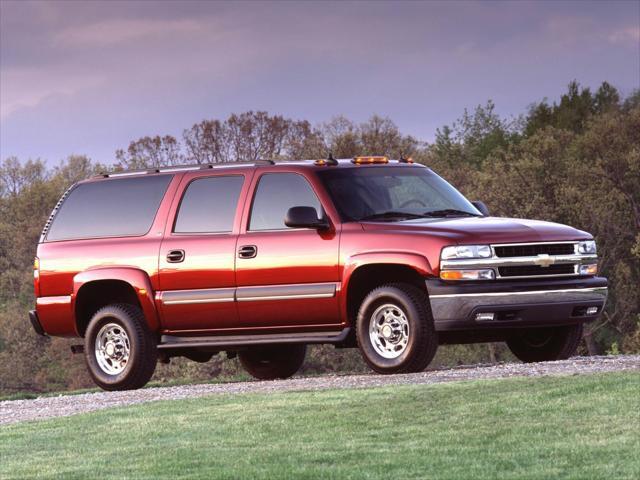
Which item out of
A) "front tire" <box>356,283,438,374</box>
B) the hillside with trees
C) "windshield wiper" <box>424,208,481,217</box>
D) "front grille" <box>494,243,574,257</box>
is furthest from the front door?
the hillside with trees

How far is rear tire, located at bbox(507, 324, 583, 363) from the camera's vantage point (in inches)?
571

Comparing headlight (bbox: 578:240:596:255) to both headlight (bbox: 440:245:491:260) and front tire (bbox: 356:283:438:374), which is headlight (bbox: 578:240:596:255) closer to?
headlight (bbox: 440:245:491:260)

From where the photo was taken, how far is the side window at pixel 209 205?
13906mm

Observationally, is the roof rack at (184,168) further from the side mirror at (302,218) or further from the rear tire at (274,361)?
the rear tire at (274,361)

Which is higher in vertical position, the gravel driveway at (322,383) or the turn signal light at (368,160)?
the turn signal light at (368,160)

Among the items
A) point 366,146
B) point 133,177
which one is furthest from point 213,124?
point 133,177

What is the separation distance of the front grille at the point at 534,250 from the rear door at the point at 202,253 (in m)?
2.74

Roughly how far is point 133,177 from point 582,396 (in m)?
5.67

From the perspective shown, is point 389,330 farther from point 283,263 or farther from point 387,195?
point 387,195

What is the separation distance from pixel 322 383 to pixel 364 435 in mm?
3928

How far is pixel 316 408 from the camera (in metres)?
12.2

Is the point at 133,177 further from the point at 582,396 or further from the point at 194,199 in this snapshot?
the point at 582,396

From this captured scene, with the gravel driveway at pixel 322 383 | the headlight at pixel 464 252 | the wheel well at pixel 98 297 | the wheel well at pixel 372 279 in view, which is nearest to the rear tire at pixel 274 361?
the gravel driveway at pixel 322 383

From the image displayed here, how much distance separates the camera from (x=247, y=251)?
44.4 ft
